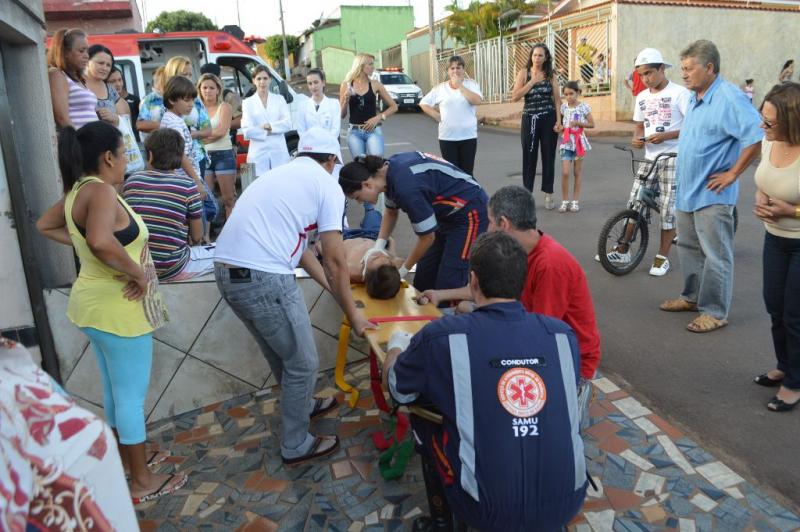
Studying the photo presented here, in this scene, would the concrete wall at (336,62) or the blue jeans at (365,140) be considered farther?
the concrete wall at (336,62)

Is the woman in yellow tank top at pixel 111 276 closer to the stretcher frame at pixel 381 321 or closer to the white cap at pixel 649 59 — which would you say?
the stretcher frame at pixel 381 321

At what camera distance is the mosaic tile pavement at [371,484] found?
280cm

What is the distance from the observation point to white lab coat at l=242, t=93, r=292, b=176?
24.1 feet

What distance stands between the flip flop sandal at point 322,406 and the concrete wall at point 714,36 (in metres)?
16.6

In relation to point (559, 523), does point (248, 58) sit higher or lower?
higher

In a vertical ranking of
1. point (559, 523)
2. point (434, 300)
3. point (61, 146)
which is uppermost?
point (61, 146)

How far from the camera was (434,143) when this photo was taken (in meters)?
15.9

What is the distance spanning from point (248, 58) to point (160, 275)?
7.57 m

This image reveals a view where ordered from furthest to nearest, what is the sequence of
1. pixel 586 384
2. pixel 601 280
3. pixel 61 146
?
1. pixel 601 280
2. pixel 586 384
3. pixel 61 146

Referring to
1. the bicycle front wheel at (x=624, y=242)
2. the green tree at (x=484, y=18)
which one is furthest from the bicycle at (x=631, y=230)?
the green tree at (x=484, y=18)

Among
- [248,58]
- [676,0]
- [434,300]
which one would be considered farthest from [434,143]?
[434,300]

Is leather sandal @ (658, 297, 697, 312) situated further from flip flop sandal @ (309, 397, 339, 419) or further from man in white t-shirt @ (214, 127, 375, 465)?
man in white t-shirt @ (214, 127, 375, 465)

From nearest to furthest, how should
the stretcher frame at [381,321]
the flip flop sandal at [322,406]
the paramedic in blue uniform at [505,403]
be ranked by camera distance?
the paramedic in blue uniform at [505,403] < the stretcher frame at [381,321] < the flip flop sandal at [322,406]

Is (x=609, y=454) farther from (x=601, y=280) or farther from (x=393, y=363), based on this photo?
(x=601, y=280)
